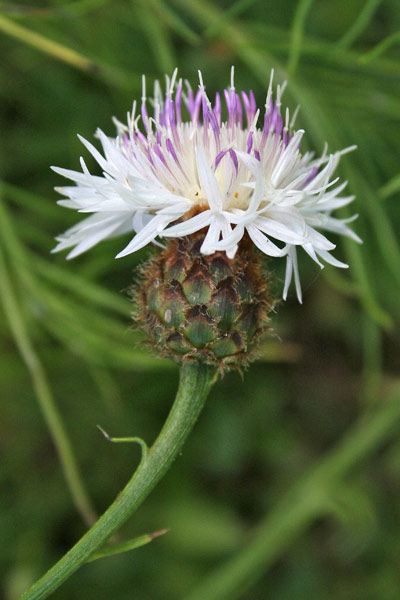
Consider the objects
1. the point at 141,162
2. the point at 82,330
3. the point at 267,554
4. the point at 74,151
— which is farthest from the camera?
the point at 74,151

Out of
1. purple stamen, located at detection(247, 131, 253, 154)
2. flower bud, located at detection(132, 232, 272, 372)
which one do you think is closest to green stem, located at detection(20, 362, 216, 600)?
flower bud, located at detection(132, 232, 272, 372)

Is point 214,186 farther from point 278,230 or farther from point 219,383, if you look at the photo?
point 219,383

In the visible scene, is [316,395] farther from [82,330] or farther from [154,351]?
[154,351]

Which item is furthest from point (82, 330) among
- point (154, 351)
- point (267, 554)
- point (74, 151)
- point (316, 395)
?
point (316, 395)

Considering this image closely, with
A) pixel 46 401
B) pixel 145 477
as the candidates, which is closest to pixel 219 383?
pixel 46 401

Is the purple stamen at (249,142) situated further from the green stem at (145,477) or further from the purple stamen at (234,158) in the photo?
the green stem at (145,477)

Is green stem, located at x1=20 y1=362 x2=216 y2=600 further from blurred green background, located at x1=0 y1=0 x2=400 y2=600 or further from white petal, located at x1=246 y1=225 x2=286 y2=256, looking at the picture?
blurred green background, located at x1=0 y1=0 x2=400 y2=600
